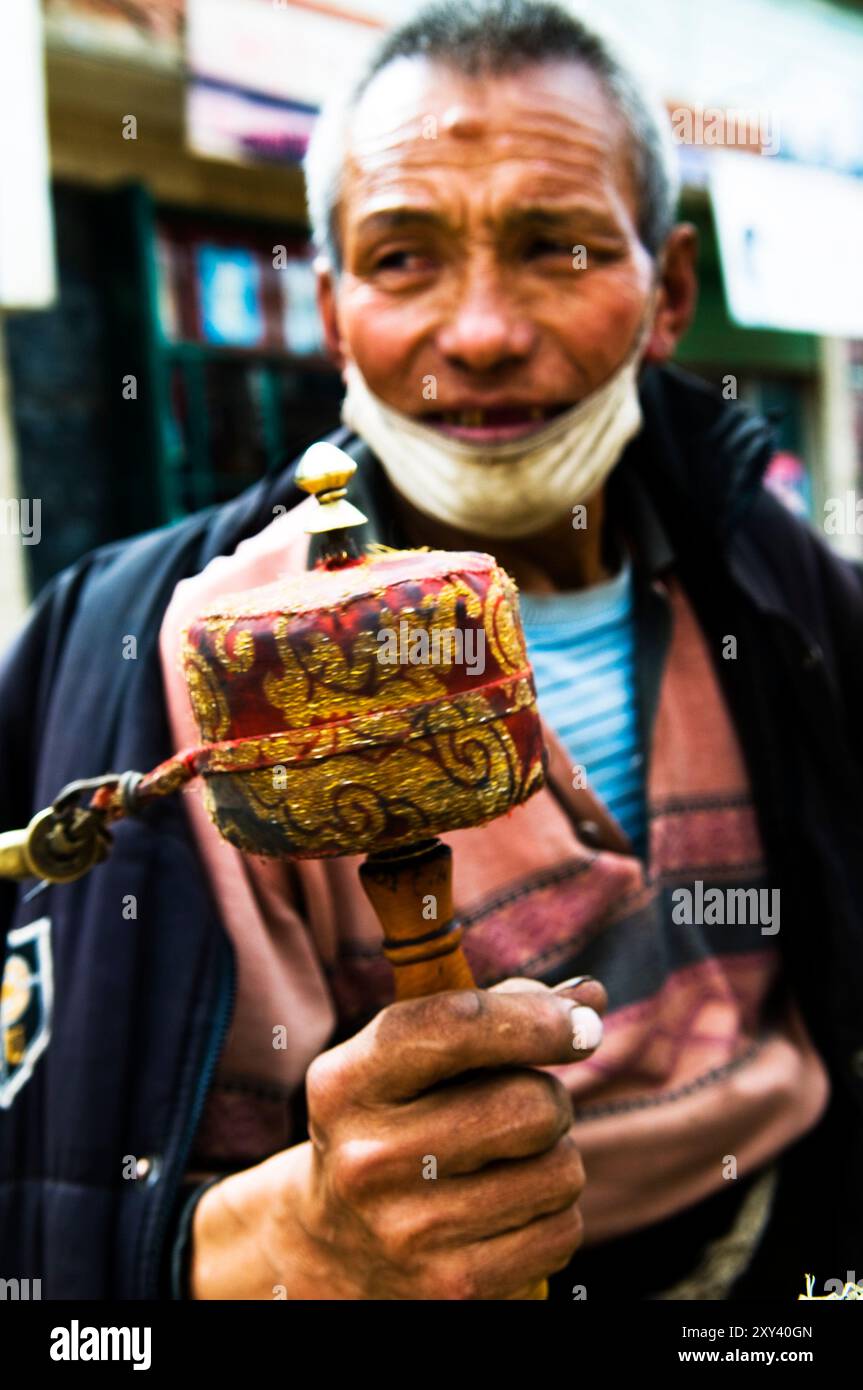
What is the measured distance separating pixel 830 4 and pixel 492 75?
6092mm

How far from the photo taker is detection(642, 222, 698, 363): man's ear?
1906 mm

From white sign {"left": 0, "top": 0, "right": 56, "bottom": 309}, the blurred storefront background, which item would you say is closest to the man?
white sign {"left": 0, "top": 0, "right": 56, "bottom": 309}

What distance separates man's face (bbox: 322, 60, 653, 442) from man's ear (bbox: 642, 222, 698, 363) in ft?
0.80

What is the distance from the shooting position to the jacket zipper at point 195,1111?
1.34 meters

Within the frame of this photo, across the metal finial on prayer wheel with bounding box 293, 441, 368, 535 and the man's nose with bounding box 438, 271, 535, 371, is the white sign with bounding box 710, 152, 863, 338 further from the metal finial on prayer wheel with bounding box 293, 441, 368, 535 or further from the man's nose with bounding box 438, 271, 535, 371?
the metal finial on prayer wheel with bounding box 293, 441, 368, 535

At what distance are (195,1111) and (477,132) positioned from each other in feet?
3.77

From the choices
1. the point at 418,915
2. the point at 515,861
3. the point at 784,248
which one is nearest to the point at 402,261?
the point at 515,861

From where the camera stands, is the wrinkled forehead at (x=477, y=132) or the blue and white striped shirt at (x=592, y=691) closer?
the wrinkled forehead at (x=477, y=132)

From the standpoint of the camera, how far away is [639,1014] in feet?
5.48

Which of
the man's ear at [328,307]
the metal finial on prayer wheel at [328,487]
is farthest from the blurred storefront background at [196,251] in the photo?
the metal finial on prayer wheel at [328,487]

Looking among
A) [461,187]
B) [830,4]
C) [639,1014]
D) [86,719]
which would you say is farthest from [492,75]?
[830,4]

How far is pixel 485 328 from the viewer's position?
5.05ft

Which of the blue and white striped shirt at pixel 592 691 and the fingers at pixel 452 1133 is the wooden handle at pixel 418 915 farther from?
the blue and white striped shirt at pixel 592 691
